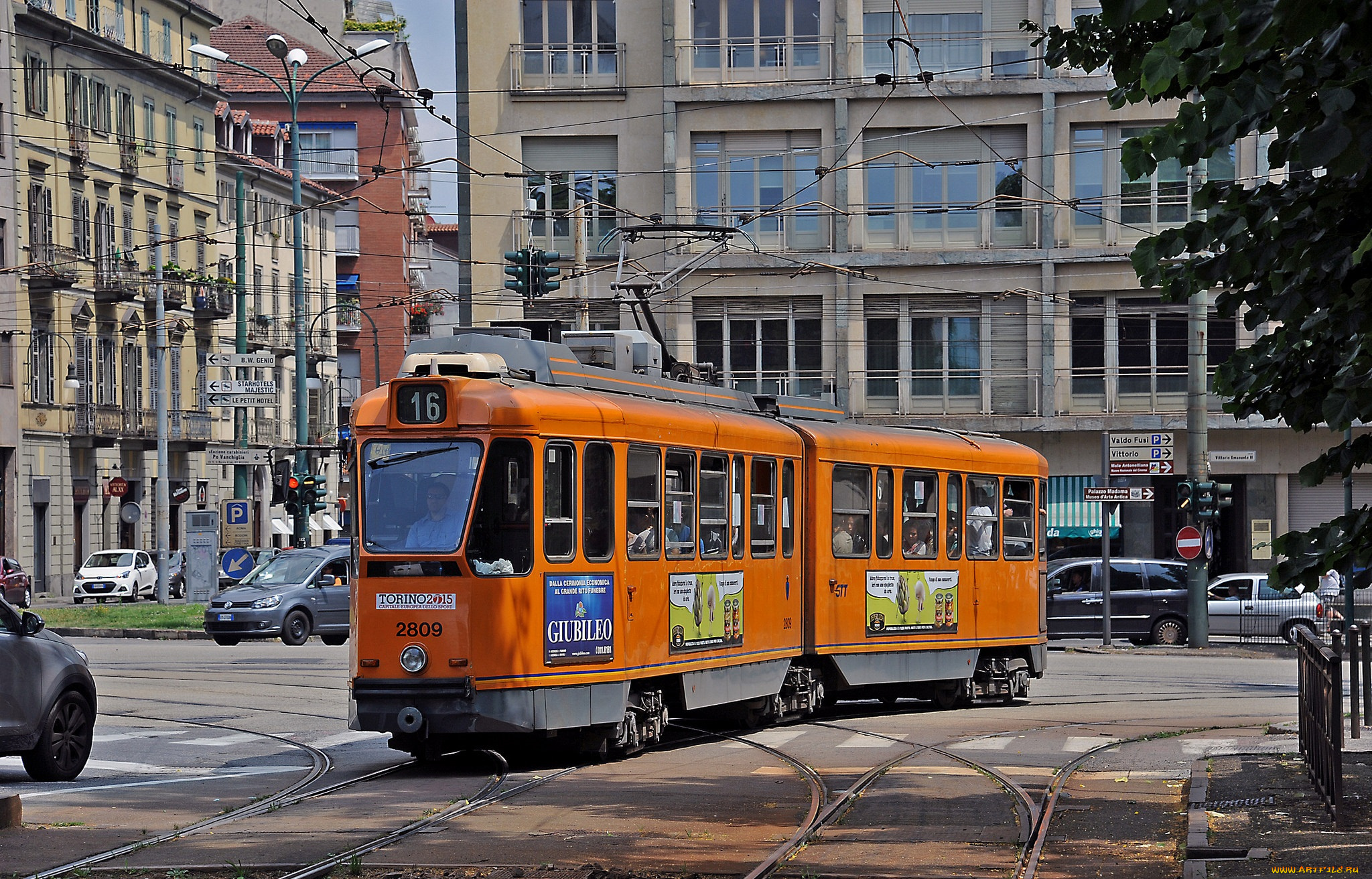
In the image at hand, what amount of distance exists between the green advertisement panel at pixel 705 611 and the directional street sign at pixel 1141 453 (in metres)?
15.4

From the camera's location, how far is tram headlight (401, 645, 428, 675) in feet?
44.5

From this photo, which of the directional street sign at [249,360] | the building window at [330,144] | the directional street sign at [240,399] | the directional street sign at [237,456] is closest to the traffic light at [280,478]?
the directional street sign at [249,360]

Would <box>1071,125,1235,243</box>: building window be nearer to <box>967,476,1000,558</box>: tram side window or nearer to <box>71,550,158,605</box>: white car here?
<box>967,476,1000,558</box>: tram side window

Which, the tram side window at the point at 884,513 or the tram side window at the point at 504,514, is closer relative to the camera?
the tram side window at the point at 504,514

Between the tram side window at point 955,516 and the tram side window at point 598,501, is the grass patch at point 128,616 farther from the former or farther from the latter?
the tram side window at point 598,501

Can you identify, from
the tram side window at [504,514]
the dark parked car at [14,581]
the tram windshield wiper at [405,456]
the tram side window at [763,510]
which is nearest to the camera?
the tram side window at [504,514]

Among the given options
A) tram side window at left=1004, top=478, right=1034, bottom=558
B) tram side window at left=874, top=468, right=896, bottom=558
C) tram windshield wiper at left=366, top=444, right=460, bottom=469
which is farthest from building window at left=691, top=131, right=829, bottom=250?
tram windshield wiper at left=366, top=444, right=460, bottom=469

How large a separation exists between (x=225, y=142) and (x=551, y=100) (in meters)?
32.0

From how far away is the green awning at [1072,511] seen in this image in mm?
43125

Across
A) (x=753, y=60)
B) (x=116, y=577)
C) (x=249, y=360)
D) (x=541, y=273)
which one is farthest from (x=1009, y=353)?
(x=116, y=577)

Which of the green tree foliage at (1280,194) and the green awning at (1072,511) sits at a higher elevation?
the green tree foliage at (1280,194)

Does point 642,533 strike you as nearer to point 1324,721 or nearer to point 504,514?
point 504,514

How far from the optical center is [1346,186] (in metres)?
7.31

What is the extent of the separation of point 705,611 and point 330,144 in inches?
2836
